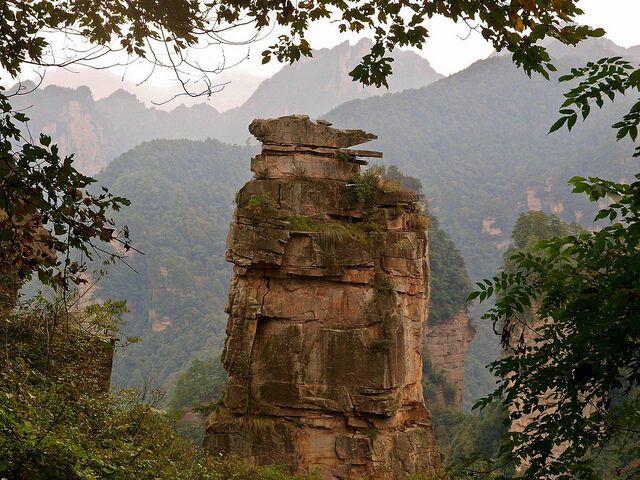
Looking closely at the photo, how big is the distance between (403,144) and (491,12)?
413 ft

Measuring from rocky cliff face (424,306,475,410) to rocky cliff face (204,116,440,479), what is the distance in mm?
30990

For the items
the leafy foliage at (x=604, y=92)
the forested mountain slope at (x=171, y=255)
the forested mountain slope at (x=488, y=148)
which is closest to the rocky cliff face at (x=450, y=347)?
the forested mountain slope at (x=171, y=255)

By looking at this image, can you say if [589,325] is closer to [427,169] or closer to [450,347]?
[450,347]

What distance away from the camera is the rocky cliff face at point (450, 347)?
154 feet

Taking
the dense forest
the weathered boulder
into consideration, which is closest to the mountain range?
the dense forest

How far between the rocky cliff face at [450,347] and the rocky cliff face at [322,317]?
102ft

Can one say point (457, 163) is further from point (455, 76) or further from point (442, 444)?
point (442, 444)

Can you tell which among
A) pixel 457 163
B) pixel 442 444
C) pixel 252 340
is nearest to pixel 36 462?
pixel 252 340

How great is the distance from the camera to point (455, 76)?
147 metres

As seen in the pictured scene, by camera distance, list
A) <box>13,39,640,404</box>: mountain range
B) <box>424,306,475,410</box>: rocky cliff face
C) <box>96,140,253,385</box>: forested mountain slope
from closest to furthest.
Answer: <box>424,306,475,410</box>: rocky cliff face → <box>96,140,253,385</box>: forested mountain slope → <box>13,39,640,404</box>: mountain range

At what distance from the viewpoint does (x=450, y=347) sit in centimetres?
4838

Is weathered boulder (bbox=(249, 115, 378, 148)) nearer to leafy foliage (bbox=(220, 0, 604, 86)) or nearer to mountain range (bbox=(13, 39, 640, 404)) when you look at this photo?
leafy foliage (bbox=(220, 0, 604, 86))

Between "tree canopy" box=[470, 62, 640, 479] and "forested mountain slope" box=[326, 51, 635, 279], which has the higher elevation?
"forested mountain slope" box=[326, 51, 635, 279]

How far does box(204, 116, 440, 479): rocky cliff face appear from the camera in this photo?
15477 mm
